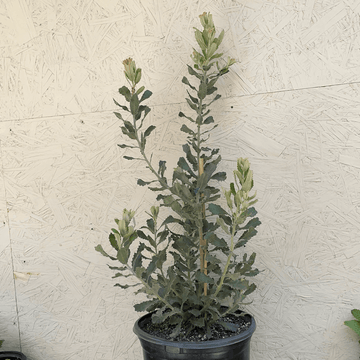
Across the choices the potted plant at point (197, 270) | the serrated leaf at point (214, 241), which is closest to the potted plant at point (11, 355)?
the potted plant at point (197, 270)

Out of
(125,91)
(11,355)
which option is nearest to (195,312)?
(125,91)

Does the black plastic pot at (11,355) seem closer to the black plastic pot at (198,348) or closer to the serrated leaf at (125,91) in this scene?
the black plastic pot at (198,348)

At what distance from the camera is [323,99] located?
1.10m

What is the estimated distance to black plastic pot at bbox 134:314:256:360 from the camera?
36.6 inches

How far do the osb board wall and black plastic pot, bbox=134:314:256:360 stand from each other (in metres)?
0.24

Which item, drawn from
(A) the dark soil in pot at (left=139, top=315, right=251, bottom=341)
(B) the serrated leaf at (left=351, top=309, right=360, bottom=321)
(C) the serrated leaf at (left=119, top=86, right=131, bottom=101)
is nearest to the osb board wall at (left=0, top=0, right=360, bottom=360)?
(B) the serrated leaf at (left=351, top=309, right=360, bottom=321)

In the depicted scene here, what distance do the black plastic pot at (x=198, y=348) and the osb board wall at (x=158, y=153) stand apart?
0.24 m

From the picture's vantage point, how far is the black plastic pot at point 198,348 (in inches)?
36.6

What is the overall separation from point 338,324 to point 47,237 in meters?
1.01

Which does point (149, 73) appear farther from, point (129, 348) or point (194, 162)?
point (129, 348)

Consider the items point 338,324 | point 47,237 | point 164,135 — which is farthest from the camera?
point 47,237

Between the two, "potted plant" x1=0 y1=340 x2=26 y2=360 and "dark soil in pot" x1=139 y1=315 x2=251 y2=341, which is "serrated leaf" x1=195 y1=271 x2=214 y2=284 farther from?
"potted plant" x1=0 y1=340 x2=26 y2=360


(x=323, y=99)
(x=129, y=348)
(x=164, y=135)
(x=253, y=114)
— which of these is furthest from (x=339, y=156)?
(x=129, y=348)

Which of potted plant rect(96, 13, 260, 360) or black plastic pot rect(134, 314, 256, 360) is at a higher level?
potted plant rect(96, 13, 260, 360)
